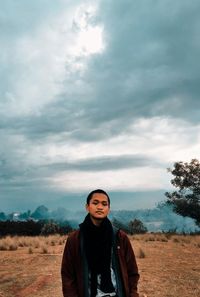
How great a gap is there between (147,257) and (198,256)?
233 cm

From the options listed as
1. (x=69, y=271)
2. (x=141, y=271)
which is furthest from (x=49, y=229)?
(x=69, y=271)

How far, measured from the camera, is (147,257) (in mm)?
18141

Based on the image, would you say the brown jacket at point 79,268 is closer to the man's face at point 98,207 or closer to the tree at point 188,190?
the man's face at point 98,207

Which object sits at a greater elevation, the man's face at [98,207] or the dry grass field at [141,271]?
the man's face at [98,207]

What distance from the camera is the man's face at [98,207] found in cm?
443

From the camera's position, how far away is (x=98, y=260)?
4.43 m

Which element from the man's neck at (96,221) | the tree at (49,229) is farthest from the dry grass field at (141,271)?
the tree at (49,229)

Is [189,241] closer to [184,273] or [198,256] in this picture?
[198,256]

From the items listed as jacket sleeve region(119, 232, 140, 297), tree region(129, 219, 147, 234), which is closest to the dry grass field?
jacket sleeve region(119, 232, 140, 297)

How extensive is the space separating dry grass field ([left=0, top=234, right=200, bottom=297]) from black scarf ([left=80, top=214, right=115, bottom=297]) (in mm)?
6825

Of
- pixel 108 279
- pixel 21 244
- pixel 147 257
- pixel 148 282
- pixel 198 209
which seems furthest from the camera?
pixel 198 209

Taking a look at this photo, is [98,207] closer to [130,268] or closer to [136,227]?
[130,268]

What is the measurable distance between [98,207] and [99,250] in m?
0.41

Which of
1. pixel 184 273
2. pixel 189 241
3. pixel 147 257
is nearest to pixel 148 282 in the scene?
pixel 184 273
